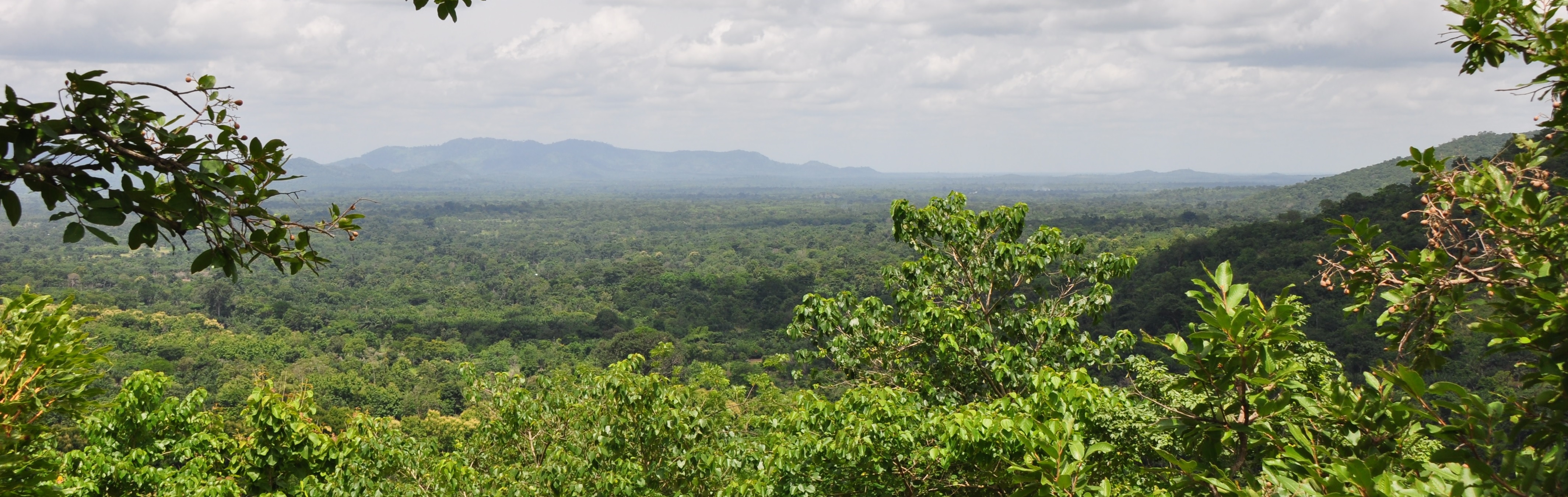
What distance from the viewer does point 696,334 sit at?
154 feet

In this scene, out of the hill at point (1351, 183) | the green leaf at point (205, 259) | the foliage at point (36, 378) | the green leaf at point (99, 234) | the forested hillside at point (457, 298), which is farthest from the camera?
the hill at point (1351, 183)

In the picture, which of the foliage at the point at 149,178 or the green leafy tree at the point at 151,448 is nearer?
the foliage at the point at 149,178

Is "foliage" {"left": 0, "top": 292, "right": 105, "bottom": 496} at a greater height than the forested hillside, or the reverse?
"foliage" {"left": 0, "top": 292, "right": 105, "bottom": 496}

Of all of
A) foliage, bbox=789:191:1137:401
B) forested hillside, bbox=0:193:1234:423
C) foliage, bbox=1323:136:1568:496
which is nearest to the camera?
foliage, bbox=1323:136:1568:496

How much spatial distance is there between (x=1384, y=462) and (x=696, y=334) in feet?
150

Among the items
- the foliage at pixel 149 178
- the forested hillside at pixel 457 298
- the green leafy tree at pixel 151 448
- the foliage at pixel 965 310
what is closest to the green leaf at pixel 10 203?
the foliage at pixel 149 178

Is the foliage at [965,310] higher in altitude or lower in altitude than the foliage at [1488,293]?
lower

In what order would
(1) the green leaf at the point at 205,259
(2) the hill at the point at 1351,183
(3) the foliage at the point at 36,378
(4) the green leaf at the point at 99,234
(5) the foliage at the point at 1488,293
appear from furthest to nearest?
(2) the hill at the point at 1351,183
(3) the foliage at the point at 36,378
(5) the foliage at the point at 1488,293
(1) the green leaf at the point at 205,259
(4) the green leaf at the point at 99,234

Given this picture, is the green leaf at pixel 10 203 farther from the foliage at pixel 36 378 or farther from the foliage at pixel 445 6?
the foliage at pixel 36 378

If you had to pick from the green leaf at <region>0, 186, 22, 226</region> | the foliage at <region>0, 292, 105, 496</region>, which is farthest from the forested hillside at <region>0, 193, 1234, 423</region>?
the green leaf at <region>0, 186, 22, 226</region>

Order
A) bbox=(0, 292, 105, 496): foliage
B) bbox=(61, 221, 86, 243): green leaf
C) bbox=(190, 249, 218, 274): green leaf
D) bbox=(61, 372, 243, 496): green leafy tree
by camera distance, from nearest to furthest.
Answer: bbox=(61, 221, 86, 243): green leaf < bbox=(190, 249, 218, 274): green leaf < bbox=(0, 292, 105, 496): foliage < bbox=(61, 372, 243, 496): green leafy tree

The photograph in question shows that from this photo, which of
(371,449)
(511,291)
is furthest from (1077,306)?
(511,291)

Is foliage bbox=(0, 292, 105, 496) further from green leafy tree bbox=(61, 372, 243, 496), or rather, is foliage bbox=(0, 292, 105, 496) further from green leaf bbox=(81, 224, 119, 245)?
green leaf bbox=(81, 224, 119, 245)

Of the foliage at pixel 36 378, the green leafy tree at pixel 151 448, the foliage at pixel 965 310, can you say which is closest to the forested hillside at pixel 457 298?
the green leafy tree at pixel 151 448
